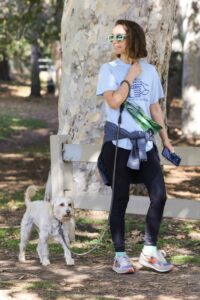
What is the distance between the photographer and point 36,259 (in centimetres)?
687

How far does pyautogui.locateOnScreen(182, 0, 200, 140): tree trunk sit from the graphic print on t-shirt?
1437cm

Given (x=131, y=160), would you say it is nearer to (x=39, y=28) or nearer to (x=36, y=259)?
(x=36, y=259)

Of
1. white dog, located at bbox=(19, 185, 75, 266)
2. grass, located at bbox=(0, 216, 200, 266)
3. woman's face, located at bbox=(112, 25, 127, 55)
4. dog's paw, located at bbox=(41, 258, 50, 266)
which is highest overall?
woman's face, located at bbox=(112, 25, 127, 55)

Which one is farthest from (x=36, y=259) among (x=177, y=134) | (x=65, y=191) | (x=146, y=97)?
(x=177, y=134)

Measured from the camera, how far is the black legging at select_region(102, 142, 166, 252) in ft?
19.4

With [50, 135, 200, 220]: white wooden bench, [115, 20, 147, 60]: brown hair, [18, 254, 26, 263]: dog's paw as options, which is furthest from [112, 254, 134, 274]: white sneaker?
[115, 20, 147, 60]: brown hair

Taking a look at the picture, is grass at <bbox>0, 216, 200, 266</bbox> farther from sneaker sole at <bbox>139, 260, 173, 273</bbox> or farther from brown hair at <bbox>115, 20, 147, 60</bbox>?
brown hair at <bbox>115, 20, 147, 60</bbox>

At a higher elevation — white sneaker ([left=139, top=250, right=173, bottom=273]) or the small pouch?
the small pouch

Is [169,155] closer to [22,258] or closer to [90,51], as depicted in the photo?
[22,258]

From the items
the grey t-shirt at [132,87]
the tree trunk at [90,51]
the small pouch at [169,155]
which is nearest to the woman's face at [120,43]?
the grey t-shirt at [132,87]

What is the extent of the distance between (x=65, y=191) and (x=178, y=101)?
31135 millimetres

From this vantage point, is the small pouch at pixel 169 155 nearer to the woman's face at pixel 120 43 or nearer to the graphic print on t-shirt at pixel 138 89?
the graphic print on t-shirt at pixel 138 89

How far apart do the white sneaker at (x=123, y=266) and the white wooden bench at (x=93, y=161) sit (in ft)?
3.81

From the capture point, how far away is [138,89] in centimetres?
588
